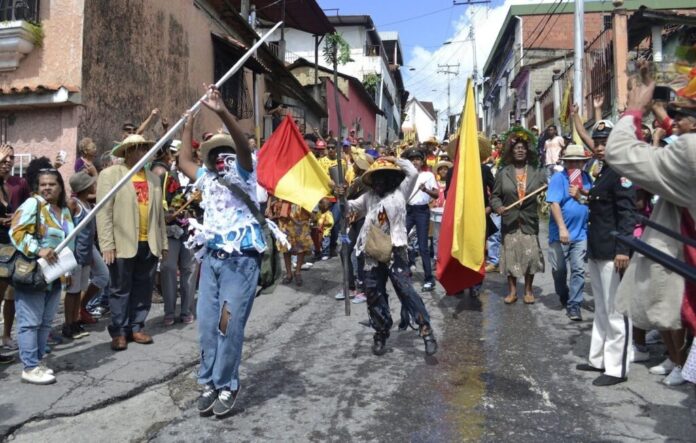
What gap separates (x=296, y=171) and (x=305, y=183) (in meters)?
0.17

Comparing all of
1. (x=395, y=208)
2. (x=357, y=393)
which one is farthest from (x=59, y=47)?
(x=357, y=393)

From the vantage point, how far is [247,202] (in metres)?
4.36

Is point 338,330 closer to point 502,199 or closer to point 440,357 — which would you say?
point 440,357

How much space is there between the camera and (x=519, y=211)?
25.2 feet

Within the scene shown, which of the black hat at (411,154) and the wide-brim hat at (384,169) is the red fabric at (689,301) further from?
the black hat at (411,154)

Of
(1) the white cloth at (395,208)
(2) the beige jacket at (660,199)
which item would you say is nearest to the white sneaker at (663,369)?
(1) the white cloth at (395,208)

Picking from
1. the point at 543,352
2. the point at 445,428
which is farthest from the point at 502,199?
the point at 445,428

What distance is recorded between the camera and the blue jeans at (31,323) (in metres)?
4.83

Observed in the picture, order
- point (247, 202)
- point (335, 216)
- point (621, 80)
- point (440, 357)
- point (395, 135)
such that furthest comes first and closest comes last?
point (395, 135), point (621, 80), point (335, 216), point (440, 357), point (247, 202)

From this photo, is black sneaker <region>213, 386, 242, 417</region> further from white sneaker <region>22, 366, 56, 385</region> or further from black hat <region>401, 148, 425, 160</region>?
black hat <region>401, 148, 425, 160</region>

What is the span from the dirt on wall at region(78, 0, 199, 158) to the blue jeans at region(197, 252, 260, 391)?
5.52 meters

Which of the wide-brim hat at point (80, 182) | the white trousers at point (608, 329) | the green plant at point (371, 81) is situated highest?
the green plant at point (371, 81)

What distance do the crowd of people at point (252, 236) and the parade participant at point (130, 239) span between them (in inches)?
0.5

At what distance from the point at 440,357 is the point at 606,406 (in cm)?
160
